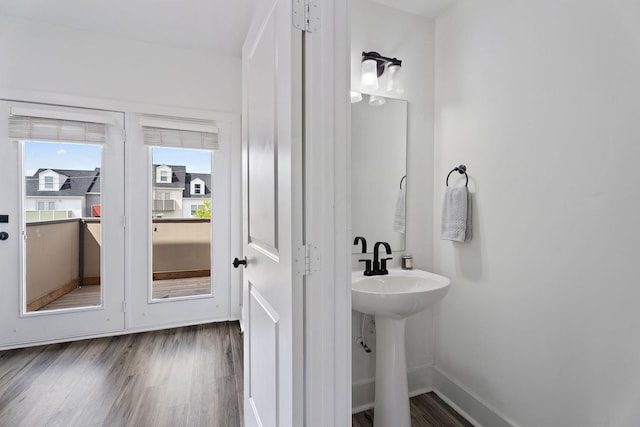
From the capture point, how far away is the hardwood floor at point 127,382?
1679 mm

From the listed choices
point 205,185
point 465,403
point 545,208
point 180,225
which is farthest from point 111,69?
point 465,403

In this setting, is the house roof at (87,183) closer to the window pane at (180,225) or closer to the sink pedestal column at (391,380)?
the window pane at (180,225)

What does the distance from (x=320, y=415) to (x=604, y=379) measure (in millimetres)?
1132

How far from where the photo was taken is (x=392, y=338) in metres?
1.55

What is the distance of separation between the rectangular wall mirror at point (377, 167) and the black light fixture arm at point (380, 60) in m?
0.19

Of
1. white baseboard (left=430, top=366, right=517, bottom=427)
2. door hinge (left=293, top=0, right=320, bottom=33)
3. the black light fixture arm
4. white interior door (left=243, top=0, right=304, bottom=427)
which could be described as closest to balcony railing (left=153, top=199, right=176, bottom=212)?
white interior door (left=243, top=0, right=304, bottom=427)

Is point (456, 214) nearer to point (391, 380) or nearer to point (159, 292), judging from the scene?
point (391, 380)

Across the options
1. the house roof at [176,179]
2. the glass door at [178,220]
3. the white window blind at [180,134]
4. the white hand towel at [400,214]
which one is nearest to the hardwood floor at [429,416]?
the white hand towel at [400,214]

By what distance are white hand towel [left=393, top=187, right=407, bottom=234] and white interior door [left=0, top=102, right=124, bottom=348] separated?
2.35 meters

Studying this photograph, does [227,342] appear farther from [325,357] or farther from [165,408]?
[325,357]

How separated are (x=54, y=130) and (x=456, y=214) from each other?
3.10 meters

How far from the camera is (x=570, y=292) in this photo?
4.30 ft

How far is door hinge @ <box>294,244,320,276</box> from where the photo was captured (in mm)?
909

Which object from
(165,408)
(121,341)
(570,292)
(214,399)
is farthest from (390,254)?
(121,341)
